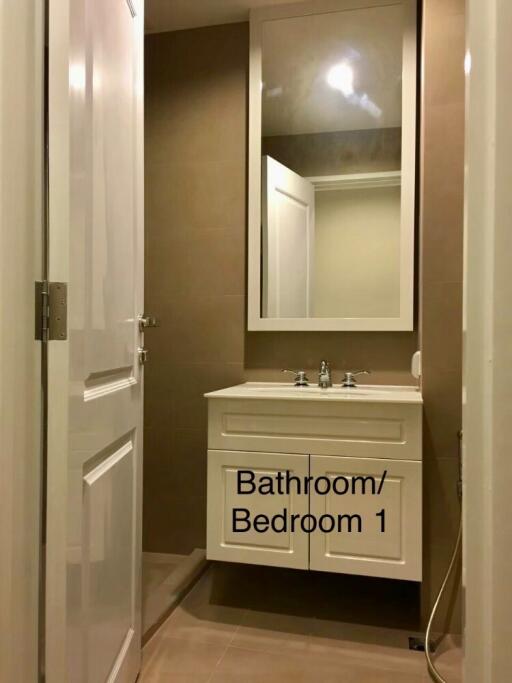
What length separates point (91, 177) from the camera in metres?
1.05

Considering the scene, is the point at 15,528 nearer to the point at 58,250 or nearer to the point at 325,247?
the point at 58,250

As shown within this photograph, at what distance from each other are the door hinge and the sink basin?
3.27 ft

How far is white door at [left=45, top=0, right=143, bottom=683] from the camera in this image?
0.89m

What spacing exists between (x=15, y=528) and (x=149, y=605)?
48.8 inches

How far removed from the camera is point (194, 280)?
7.69 ft

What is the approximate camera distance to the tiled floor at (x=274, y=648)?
155 cm

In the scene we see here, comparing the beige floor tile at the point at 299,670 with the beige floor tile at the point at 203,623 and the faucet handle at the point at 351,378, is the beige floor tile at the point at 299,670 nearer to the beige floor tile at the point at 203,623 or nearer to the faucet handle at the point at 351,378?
the beige floor tile at the point at 203,623

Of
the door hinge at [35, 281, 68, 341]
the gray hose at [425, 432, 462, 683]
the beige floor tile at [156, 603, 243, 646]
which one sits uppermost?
the door hinge at [35, 281, 68, 341]

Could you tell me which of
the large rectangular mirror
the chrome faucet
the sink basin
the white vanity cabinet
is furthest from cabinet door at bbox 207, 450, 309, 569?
the large rectangular mirror

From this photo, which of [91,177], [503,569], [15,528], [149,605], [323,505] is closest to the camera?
[503,569]

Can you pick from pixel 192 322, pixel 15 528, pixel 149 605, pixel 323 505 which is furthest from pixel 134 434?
pixel 192 322

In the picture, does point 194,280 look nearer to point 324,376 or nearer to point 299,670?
point 324,376

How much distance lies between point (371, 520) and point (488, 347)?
1.27 m

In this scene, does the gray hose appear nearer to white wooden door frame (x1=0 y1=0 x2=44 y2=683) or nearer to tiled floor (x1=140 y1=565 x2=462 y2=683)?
tiled floor (x1=140 y1=565 x2=462 y2=683)
